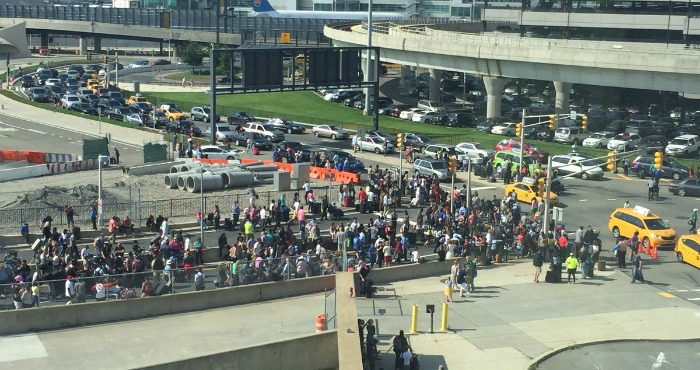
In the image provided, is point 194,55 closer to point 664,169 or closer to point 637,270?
point 664,169

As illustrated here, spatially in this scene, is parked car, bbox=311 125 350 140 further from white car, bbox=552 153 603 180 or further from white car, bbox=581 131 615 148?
white car, bbox=552 153 603 180

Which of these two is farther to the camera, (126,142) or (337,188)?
(126,142)

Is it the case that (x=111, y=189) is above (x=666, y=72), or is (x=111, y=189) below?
below

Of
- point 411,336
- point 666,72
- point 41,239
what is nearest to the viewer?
point 411,336

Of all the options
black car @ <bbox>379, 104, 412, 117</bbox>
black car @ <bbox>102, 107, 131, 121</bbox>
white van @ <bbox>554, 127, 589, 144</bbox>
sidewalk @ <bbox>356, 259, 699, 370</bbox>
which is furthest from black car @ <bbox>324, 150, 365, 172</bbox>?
black car @ <bbox>379, 104, 412, 117</bbox>

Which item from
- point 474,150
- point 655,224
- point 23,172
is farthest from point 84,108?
point 655,224

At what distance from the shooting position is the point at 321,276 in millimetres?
35594

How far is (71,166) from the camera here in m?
56.0

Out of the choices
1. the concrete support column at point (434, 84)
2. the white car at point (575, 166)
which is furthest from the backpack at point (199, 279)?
the concrete support column at point (434, 84)

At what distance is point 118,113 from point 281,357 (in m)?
49.2

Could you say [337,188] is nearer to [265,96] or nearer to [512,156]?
[512,156]

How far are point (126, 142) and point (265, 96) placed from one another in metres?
26.8

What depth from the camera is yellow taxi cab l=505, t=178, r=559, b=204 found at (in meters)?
49.0

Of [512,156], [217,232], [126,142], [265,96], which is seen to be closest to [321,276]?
[217,232]
